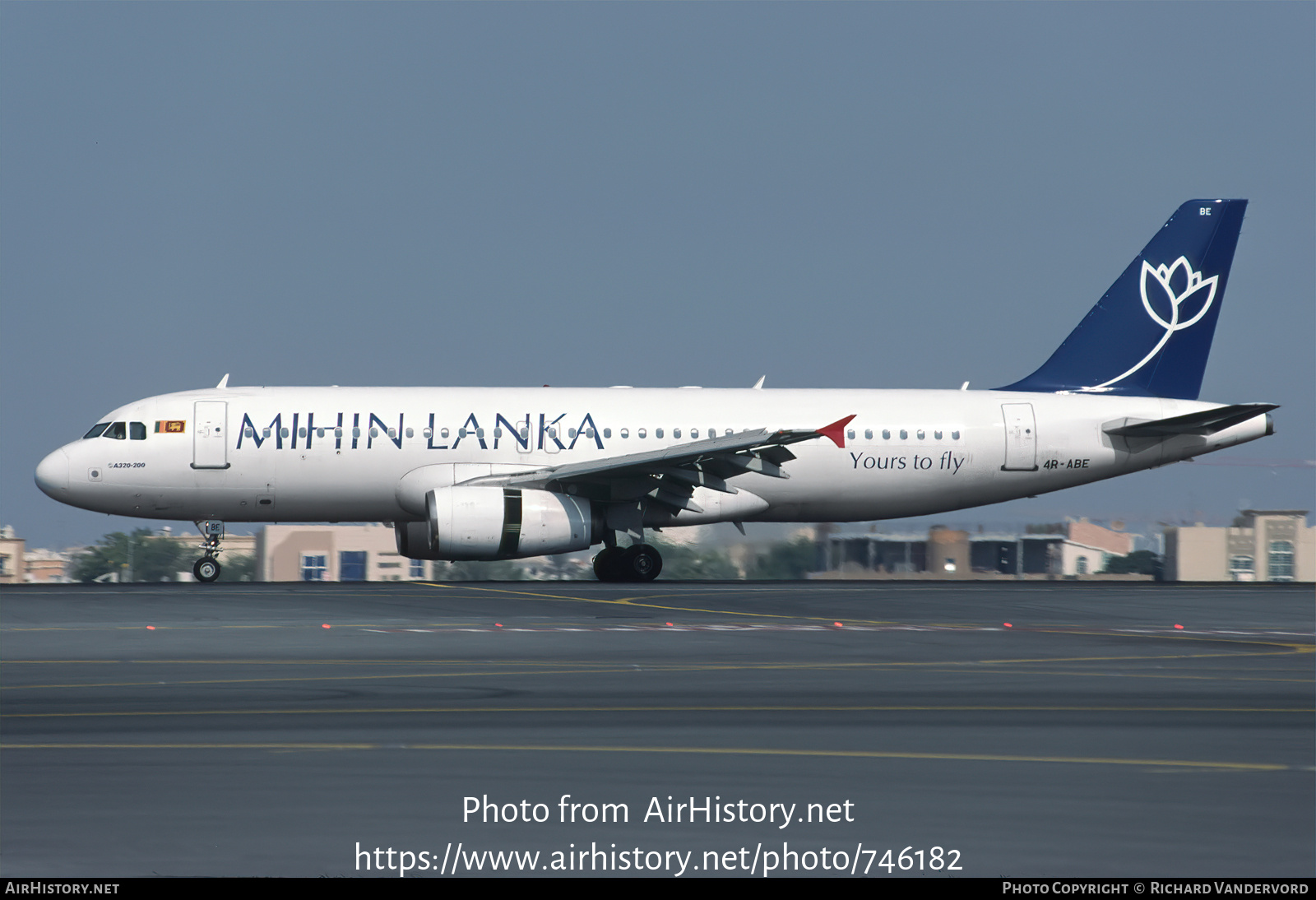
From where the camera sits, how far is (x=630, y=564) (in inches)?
1310

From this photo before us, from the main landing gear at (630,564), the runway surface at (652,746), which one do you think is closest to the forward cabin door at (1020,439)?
the main landing gear at (630,564)

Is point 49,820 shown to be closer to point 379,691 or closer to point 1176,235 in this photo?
point 379,691

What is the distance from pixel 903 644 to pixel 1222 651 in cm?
391

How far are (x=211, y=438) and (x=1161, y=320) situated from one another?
73.8ft

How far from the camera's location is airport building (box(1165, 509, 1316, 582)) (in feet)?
129

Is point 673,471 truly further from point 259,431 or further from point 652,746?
point 652,746

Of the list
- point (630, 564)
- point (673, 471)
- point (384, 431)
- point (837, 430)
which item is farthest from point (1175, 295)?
point (384, 431)

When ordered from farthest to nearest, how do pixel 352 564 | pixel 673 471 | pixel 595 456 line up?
pixel 352 564, pixel 595 456, pixel 673 471

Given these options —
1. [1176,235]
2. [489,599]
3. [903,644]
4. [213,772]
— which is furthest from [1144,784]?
[1176,235]

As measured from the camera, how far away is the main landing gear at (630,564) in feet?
109

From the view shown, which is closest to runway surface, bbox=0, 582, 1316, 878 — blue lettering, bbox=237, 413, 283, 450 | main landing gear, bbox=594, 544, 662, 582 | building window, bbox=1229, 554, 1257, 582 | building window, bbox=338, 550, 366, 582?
blue lettering, bbox=237, 413, 283, 450

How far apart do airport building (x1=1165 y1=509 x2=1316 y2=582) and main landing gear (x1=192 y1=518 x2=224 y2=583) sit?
2317 centimetres

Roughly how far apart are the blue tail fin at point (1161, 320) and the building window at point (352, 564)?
18.2 m

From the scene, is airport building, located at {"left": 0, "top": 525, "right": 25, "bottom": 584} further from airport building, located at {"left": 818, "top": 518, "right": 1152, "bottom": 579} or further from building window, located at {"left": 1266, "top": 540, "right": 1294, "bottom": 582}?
building window, located at {"left": 1266, "top": 540, "right": 1294, "bottom": 582}
